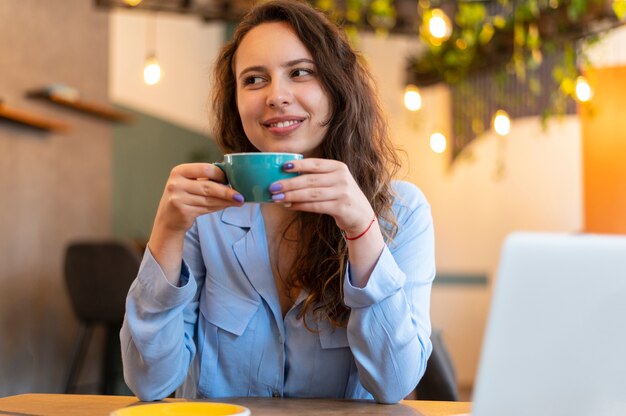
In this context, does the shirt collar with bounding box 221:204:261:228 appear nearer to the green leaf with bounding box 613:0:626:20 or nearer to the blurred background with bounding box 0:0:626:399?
the blurred background with bounding box 0:0:626:399

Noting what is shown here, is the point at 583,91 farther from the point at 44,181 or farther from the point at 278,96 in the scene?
the point at 278,96

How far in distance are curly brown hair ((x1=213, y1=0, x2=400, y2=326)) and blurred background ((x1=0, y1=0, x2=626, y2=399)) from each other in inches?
56.1

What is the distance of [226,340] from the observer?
152cm

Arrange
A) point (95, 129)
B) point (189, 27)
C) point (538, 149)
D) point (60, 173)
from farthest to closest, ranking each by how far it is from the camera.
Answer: point (189, 27) < point (538, 149) < point (95, 129) < point (60, 173)

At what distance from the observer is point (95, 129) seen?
5477mm

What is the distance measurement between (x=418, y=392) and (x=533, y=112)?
5090 millimetres

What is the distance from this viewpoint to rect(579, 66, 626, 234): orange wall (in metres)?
5.15

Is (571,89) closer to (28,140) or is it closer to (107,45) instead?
(107,45)

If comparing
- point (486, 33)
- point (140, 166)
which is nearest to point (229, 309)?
point (486, 33)

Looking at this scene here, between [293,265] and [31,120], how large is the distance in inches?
130

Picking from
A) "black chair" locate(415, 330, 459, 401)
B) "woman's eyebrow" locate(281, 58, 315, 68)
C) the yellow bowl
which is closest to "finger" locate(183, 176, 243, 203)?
the yellow bowl

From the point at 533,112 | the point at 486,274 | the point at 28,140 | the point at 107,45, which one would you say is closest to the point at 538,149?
the point at 533,112

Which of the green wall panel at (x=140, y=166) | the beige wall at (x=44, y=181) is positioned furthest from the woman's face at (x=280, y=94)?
the green wall panel at (x=140, y=166)

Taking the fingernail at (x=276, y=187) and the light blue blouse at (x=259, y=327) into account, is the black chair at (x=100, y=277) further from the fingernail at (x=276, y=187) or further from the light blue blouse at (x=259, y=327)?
the fingernail at (x=276, y=187)
